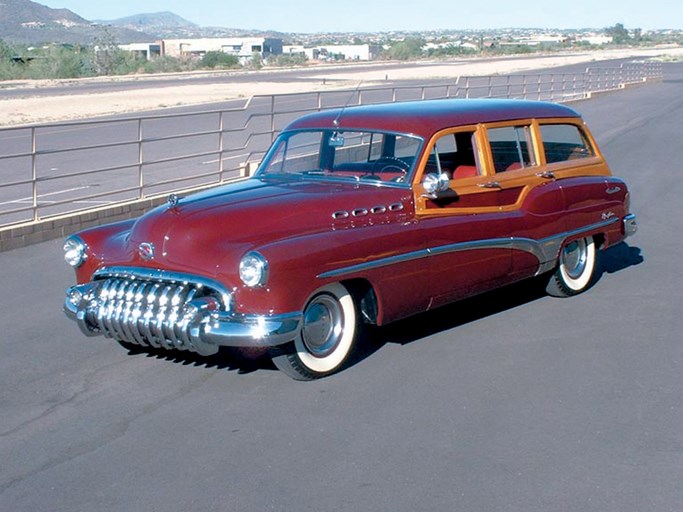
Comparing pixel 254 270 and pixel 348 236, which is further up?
pixel 348 236

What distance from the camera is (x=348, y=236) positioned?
6816 mm

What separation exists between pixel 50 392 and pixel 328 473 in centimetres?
225

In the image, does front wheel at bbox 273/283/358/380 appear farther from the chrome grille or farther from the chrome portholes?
the chrome grille

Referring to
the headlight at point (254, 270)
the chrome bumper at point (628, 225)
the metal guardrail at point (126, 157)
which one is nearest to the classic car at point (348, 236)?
the headlight at point (254, 270)

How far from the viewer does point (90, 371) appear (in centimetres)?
708

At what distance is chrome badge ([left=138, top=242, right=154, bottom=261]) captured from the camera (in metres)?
6.70

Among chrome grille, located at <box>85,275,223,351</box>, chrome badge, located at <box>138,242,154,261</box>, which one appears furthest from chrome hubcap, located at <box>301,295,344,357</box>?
chrome badge, located at <box>138,242,154,261</box>

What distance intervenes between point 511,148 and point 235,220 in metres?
2.79

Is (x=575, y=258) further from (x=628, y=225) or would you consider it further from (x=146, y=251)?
(x=146, y=251)

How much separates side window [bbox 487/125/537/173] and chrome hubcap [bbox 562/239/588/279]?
943 mm

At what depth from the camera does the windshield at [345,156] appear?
25.0ft

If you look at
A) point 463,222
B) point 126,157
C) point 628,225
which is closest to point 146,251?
point 463,222

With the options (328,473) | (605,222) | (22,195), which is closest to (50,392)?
(328,473)

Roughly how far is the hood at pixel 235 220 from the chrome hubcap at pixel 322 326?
18.7 inches
